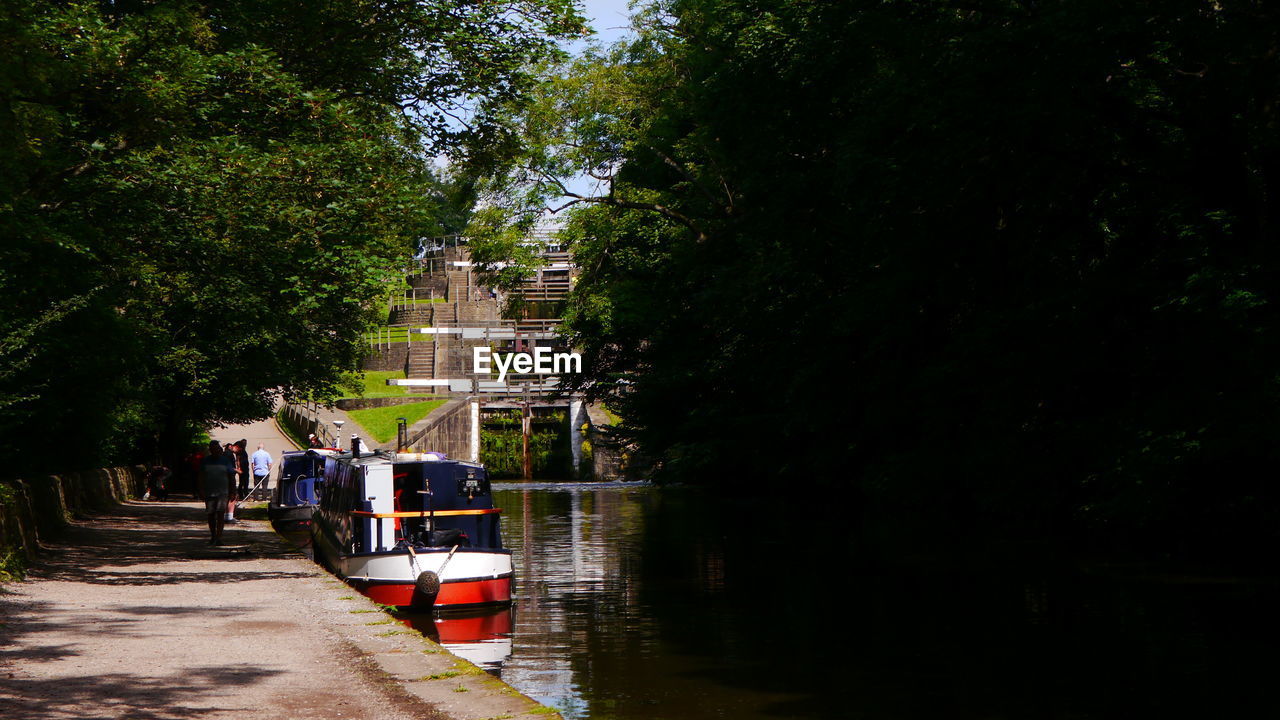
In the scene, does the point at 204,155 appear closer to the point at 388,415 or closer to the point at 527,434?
the point at 527,434

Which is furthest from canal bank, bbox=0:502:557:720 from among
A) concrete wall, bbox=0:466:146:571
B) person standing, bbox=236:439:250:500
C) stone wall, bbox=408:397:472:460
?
stone wall, bbox=408:397:472:460

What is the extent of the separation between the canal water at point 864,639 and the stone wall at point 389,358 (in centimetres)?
6821

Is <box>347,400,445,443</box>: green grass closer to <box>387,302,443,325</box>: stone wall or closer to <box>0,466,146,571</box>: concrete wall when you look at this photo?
<box>387,302,443,325</box>: stone wall

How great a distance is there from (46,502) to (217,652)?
1289cm

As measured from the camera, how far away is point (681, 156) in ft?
137

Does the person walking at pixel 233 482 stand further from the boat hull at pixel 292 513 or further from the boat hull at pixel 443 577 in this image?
the boat hull at pixel 443 577

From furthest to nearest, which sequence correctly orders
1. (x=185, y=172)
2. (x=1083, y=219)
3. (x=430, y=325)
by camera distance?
1. (x=430, y=325)
2. (x=1083, y=219)
3. (x=185, y=172)

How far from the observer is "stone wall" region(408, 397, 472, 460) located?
58750 millimetres

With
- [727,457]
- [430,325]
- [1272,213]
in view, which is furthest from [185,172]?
[430,325]

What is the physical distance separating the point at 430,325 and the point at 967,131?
7801 cm

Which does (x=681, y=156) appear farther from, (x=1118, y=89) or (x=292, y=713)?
(x=292, y=713)

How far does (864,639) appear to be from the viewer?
16031mm

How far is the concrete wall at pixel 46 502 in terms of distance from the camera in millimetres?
17203

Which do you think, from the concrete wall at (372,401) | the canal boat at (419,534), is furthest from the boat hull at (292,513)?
the concrete wall at (372,401)
